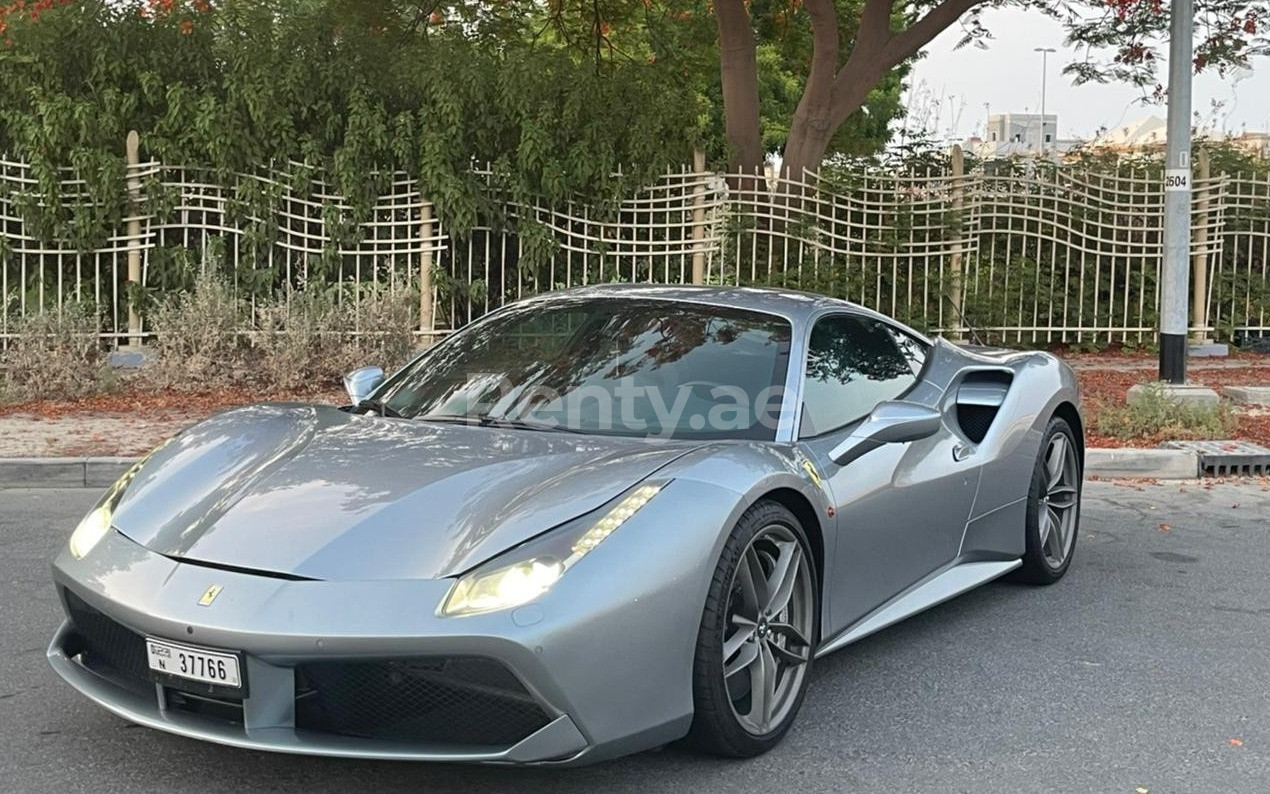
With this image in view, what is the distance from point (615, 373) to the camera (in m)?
4.38

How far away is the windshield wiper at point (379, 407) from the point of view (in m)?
4.51

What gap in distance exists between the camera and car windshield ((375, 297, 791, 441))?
166 inches

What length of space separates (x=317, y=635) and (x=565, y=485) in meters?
0.81

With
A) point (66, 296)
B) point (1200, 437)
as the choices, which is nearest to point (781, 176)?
point (1200, 437)

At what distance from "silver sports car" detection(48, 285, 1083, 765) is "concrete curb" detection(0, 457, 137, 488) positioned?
397cm

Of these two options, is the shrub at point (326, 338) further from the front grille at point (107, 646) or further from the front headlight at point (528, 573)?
the front headlight at point (528, 573)

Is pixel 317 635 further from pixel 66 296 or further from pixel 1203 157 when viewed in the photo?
pixel 1203 157

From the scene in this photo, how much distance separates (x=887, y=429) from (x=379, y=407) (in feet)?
5.70

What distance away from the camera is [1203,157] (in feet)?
51.3

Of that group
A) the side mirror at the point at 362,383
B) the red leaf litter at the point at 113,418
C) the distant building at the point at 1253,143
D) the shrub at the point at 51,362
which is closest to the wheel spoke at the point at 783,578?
the side mirror at the point at 362,383

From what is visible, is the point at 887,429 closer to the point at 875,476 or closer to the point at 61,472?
the point at 875,476

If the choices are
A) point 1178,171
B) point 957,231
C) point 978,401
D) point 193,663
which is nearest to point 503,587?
point 193,663

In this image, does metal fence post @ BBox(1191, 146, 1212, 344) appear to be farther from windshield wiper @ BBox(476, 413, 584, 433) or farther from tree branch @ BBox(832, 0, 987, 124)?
windshield wiper @ BBox(476, 413, 584, 433)

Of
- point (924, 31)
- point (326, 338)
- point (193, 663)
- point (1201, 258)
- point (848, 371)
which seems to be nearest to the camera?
point (193, 663)
